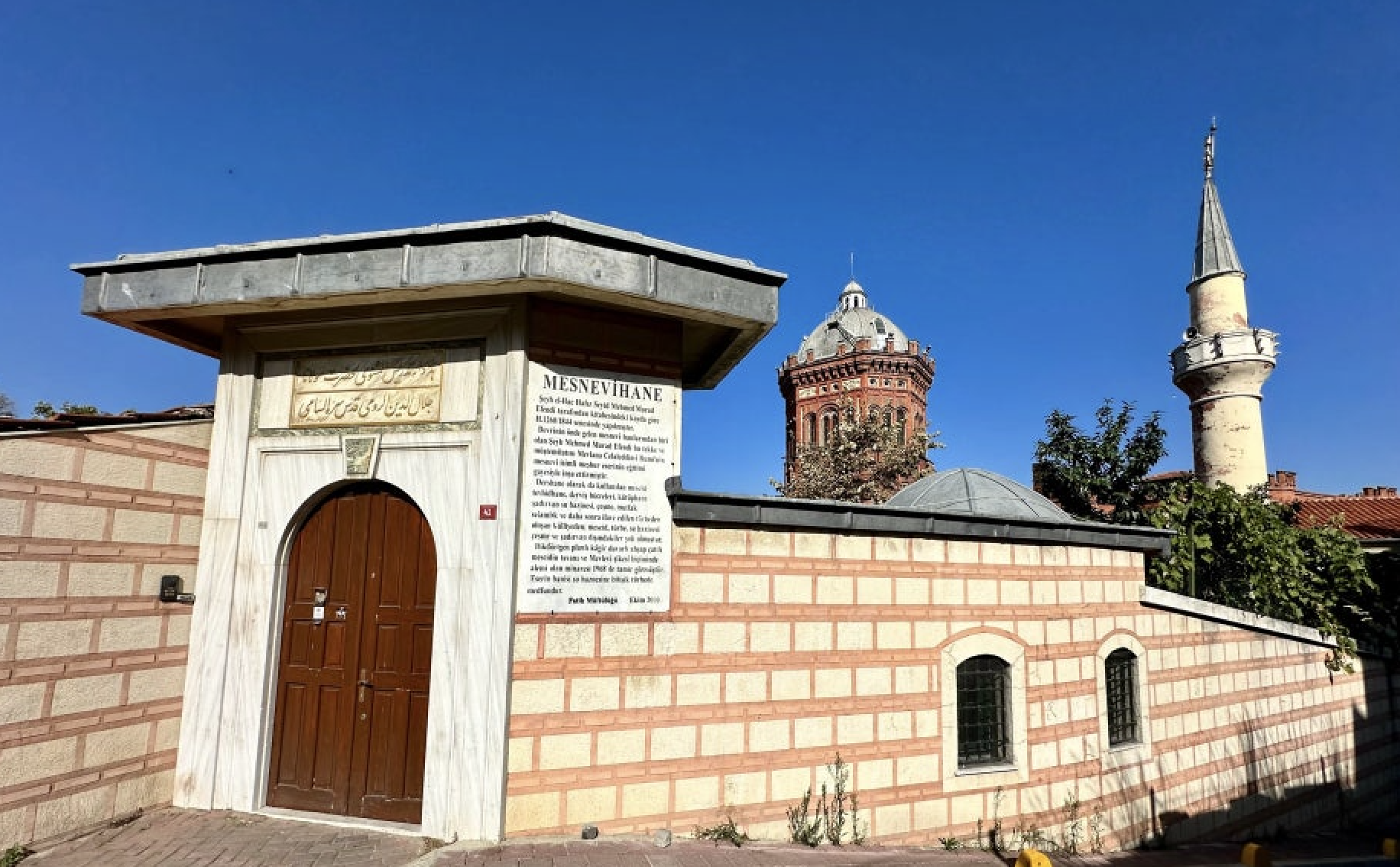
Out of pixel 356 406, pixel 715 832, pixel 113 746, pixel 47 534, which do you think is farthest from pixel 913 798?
pixel 47 534

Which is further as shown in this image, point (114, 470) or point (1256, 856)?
point (1256, 856)

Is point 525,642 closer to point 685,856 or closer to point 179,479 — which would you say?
point 685,856

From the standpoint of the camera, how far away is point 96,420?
16.7 ft

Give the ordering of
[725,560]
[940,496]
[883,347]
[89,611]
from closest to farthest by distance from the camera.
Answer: [89,611]
[725,560]
[940,496]
[883,347]

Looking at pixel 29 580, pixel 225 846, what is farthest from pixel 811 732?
pixel 29 580

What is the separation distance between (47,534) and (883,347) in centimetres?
3984

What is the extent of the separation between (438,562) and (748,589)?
237 cm

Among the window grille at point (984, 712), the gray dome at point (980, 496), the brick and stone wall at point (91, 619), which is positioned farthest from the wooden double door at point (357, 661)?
the gray dome at point (980, 496)

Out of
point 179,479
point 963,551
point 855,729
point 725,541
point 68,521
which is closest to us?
point 68,521

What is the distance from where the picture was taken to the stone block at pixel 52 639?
4.55 m

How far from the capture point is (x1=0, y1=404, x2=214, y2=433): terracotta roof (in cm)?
469

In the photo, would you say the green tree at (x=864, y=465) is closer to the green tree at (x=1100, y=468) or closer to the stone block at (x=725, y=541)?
the green tree at (x=1100, y=468)

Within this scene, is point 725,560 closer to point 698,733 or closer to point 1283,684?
point 698,733

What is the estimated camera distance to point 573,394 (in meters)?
5.34
